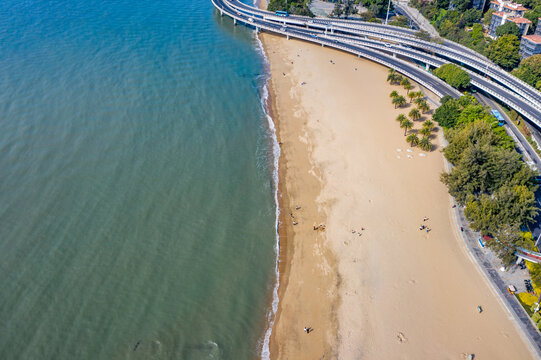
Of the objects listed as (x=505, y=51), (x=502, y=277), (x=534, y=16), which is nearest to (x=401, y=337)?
(x=502, y=277)

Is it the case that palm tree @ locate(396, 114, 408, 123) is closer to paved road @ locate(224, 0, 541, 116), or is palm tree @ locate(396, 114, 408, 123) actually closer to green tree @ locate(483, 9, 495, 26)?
paved road @ locate(224, 0, 541, 116)

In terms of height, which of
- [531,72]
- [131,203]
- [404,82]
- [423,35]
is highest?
[423,35]

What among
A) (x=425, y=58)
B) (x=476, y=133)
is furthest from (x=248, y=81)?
(x=476, y=133)

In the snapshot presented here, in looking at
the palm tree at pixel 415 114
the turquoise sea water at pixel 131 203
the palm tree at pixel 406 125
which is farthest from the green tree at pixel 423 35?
the palm tree at pixel 406 125

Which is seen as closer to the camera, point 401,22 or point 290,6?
point 401,22

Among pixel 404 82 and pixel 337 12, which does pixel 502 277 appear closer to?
pixel 404 82

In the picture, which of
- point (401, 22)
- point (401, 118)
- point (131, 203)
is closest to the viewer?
point (131, 203)

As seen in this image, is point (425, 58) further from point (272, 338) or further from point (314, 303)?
point (272, 338)
